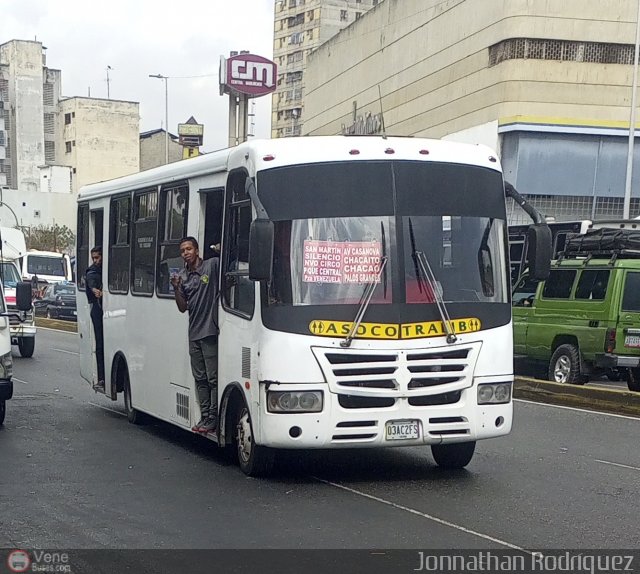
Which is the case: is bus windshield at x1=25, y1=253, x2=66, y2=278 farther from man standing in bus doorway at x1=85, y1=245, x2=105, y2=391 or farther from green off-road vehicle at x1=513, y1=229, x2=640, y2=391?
man standing in bus doorway at x1=85, y1=245, x2=105, y2=391

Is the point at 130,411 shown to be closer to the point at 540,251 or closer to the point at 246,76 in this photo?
the point at 540,251

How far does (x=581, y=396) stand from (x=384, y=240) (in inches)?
290

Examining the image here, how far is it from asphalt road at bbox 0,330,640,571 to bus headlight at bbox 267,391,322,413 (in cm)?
65

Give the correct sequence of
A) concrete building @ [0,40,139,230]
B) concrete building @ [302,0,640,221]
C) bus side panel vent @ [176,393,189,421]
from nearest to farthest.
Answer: bus side panel vent @ [176,393,189,421] → concrete building @ [302,0,640,221] → concrete building @ [0,40,139,230]

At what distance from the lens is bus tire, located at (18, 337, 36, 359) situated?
23.4 meters

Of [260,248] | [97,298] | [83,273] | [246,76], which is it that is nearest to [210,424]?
[260,248]

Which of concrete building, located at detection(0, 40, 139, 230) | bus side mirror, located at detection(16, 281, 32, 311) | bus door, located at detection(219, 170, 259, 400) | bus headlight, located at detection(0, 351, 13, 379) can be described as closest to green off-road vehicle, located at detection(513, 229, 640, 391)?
bus side mirror, located at detection(16, 281, 32, 311)

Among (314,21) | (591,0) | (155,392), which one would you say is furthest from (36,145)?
(155,392)

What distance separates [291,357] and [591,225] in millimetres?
13503

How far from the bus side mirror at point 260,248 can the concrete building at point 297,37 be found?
100 meters

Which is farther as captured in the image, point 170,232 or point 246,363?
point 170,232

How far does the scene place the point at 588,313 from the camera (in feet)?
60.5

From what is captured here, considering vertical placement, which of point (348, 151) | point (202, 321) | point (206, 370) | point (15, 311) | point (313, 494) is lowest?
point (15, 311)
